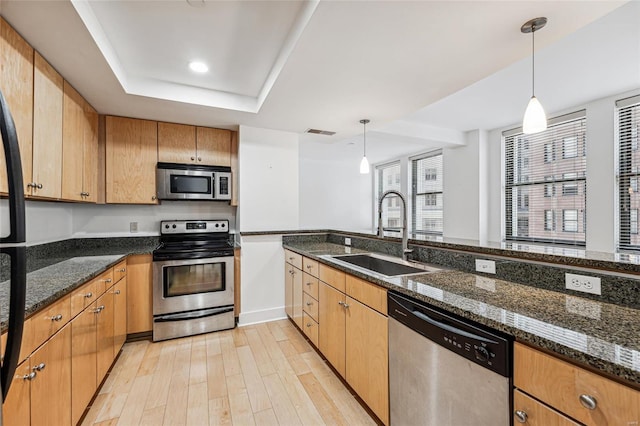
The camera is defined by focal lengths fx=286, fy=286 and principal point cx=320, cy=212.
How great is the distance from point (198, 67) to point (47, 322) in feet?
6.45

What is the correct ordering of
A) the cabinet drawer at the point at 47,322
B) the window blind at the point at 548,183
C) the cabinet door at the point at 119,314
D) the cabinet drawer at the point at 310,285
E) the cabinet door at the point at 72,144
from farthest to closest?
1. the window blind at the point at 548,183
2. the cabinet drawer at the point at 310,285
3. the cabinet door at the point at 119,314
4. the cabinet door at the point at 72,144
5. the cabinet drawer at the point at 47,322

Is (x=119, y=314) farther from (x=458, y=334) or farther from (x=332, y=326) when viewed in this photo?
(x=458, y=334)

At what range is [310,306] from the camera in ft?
8.54

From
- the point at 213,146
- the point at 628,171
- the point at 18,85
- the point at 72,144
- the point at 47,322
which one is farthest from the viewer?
the point at 213,146

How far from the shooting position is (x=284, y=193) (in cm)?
352

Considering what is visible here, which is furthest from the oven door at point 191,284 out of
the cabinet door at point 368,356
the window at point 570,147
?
the window at point 570,147

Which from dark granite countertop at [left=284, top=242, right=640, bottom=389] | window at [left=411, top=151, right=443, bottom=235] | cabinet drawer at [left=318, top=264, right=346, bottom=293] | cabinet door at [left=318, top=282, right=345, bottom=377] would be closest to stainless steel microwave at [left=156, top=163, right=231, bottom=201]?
cabinet drawer at [left=318, top=264, right=346, bottom=293]

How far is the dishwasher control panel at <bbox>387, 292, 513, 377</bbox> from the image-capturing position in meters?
0.98

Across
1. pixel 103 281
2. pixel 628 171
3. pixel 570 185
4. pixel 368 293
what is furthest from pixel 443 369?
pixel 570 185

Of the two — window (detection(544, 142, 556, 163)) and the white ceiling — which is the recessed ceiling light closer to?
the white ceiling

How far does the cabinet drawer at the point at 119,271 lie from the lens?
2324mm

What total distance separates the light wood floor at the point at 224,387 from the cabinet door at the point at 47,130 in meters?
1.47

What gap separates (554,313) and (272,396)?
177 cm

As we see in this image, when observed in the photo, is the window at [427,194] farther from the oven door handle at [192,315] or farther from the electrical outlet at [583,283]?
the electrical outlet at [583,283]
